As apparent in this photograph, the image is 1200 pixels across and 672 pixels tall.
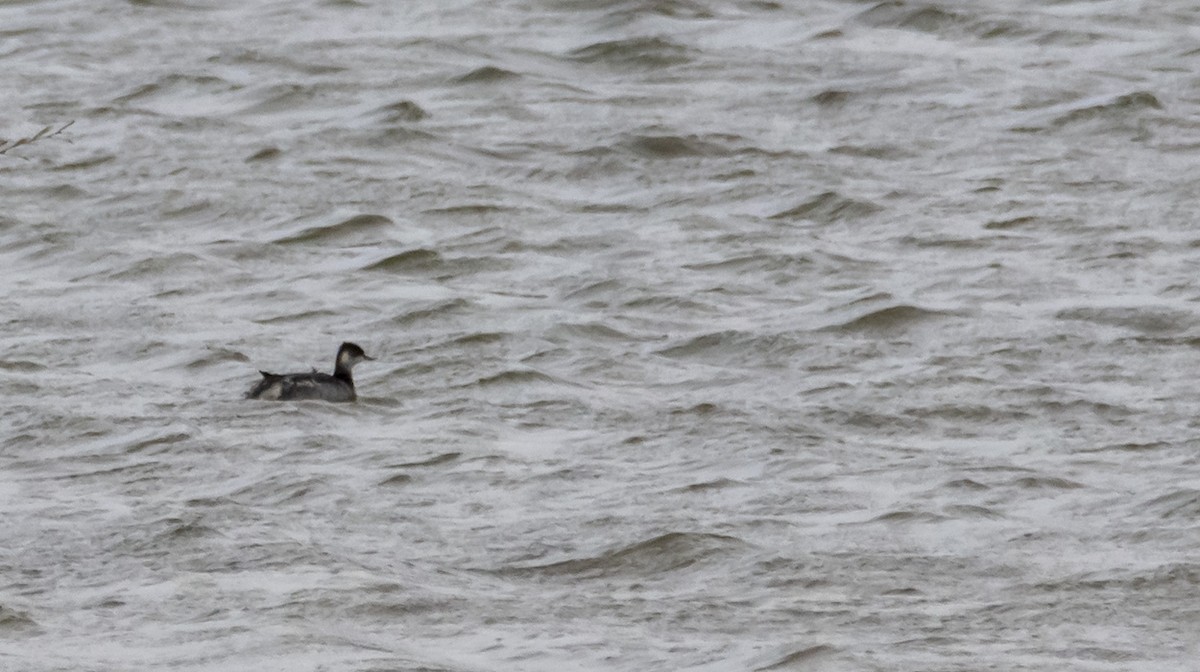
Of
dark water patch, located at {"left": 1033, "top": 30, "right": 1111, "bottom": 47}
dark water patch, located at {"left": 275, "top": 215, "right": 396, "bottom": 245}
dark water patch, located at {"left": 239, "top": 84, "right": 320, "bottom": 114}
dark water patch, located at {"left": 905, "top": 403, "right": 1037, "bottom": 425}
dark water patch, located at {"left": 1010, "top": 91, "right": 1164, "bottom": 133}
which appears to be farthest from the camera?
dark water patch, located at {"left": 1033, "top": 30, "right": 1111, "bottom": 47}

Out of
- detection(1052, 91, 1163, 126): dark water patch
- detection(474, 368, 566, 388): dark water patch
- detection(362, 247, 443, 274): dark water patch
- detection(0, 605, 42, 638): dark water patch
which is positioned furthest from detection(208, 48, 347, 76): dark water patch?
detection(0, 605, 42, 638): dark water patch

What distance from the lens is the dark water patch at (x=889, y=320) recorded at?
12164 mm

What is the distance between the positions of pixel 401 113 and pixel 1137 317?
18.3 feet

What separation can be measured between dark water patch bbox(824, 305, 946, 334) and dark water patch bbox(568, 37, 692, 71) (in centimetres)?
534

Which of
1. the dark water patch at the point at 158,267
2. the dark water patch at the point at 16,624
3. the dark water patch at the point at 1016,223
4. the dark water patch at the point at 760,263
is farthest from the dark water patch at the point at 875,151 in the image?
the dark water patch at the point at 16,624

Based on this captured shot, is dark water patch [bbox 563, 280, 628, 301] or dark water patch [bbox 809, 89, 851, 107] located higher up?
dark water patch [bbox 563, 280, 628, 301]

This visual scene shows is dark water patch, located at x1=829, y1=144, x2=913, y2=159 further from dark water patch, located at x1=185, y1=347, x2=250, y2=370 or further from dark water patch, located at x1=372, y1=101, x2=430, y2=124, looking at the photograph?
dark water patch, located at x1=185, y1=347, x2=250, y2=370

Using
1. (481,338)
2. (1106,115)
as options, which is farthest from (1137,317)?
(1106,115)

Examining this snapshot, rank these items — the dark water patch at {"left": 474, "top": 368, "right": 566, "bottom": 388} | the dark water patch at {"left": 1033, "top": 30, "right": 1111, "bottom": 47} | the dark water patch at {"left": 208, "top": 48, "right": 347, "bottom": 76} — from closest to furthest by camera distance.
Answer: the dark water patch at {"left": 474, "top": 368, "right": 566, "bottom": 388}
the dark water patch at {"left": 1033, "top": 30, "right": 1111, "bottom": 47}
the dark water patch at {"left": 208, "top": 48, "right": 347, "bottom": 76}

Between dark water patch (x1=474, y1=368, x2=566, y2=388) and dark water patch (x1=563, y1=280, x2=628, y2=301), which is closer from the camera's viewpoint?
dark water patch (x1=474, y1=368, x2=566, y2=388)

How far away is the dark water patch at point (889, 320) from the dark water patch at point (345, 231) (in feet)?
9.33

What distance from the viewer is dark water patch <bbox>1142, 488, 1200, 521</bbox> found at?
924cm

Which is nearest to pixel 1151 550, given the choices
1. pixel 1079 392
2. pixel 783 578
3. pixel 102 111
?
pixel 783 578

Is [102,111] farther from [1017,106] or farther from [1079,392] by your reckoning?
[1079,392]
